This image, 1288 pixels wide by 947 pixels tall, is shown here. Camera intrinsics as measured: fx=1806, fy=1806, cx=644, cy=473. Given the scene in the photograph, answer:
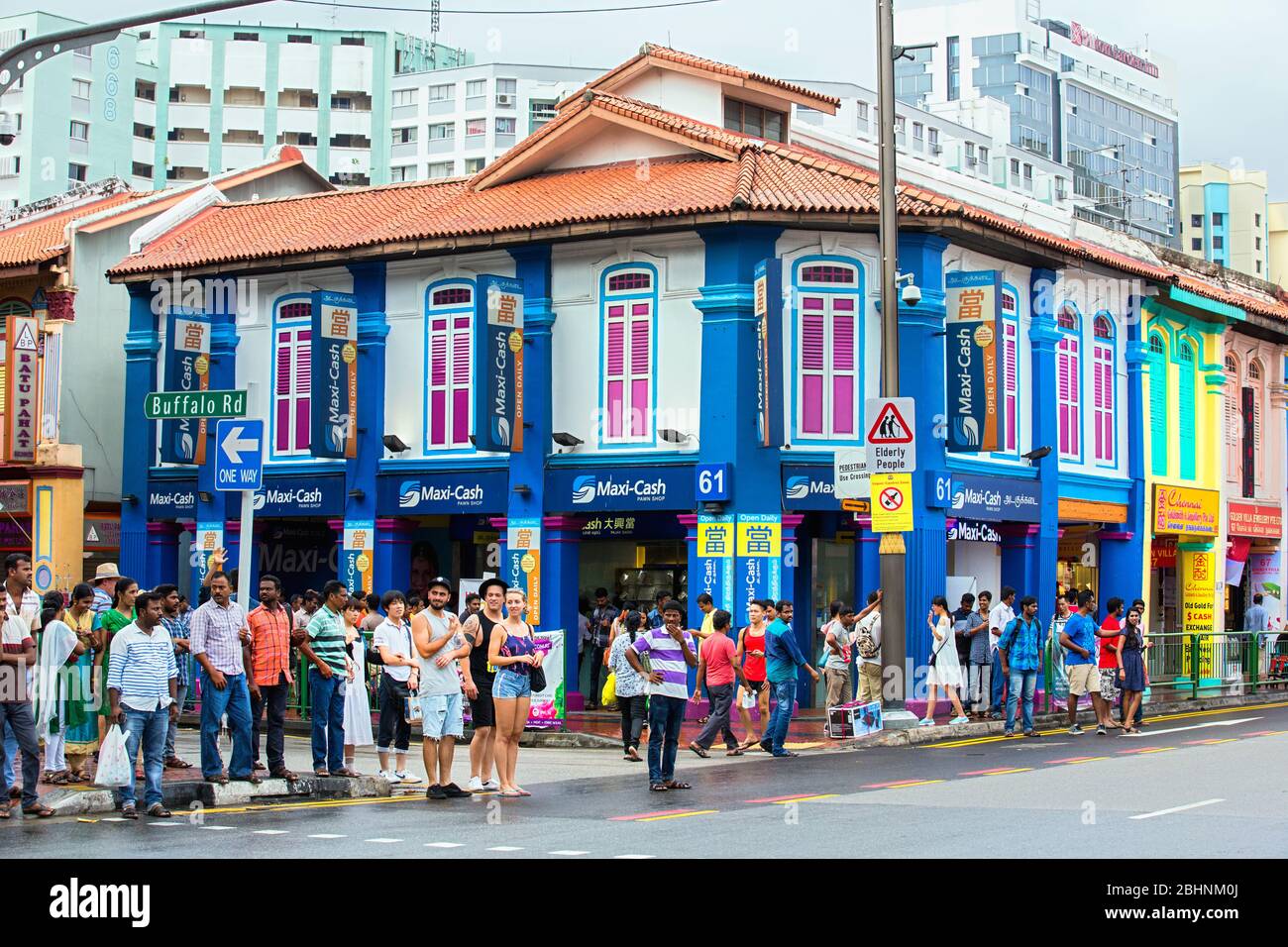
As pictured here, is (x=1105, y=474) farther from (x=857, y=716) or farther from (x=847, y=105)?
(x=847, y=105)

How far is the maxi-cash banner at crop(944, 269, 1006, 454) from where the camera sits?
2795 cm

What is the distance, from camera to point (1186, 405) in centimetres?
3538

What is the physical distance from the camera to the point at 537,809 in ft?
49.1

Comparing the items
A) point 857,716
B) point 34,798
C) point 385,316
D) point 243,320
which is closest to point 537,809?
point 34,798

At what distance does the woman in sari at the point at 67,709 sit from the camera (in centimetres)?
1634

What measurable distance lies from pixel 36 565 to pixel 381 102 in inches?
2094

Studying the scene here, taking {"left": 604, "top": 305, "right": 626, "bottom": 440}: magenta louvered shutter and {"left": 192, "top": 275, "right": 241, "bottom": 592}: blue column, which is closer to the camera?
{"left": 604, "top": 305, "right": 626, "bottom": 440}: magenta louvered shutter

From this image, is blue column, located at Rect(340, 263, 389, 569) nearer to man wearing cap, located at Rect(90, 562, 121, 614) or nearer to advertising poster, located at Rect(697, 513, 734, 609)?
advertising poster, located at Rect(697, 513, 734, 609)

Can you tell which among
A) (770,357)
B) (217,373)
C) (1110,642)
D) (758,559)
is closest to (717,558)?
(758,559)

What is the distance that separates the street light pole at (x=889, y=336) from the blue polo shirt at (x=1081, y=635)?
86.5 inches

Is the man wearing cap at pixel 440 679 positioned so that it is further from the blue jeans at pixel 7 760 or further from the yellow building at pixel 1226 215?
the yellow building at pixel 1226 215

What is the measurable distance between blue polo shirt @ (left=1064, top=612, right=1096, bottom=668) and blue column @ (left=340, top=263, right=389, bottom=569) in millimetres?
12627

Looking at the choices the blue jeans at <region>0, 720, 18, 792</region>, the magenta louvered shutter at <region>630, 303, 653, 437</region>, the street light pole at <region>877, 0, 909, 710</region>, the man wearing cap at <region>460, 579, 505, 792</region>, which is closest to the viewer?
the blue jeans at <region>0, 720, 18, 792</region>

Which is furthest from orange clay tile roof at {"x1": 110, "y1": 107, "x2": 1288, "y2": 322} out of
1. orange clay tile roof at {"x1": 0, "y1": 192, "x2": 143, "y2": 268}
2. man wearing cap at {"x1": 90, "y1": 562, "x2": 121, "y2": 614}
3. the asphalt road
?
man wearing cap at {"x1": 90, "y1": 562, "x2": 121, "y2": 614}
